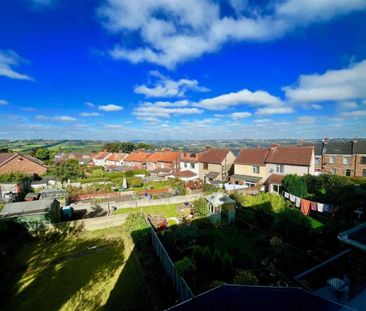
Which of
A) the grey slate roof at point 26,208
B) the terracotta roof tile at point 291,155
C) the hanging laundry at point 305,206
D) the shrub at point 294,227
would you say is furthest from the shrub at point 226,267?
the terracotta roof tile at point 291,155

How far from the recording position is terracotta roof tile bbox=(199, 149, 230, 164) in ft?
122

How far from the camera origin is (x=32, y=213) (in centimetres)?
1634

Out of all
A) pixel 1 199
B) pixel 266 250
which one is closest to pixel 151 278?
pixel 266 250

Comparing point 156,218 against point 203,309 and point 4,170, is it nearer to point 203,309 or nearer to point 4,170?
point 203,309

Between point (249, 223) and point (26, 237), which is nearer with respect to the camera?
point (26, 237)

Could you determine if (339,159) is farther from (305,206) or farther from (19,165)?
(19,165)

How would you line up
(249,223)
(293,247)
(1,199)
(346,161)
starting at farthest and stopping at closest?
(346,161)
(1,199)
(249,223)
(293,247)

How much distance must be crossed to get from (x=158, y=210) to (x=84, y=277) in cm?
1095

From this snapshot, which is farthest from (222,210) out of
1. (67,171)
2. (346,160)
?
(346,160)

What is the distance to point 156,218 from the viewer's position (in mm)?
18531

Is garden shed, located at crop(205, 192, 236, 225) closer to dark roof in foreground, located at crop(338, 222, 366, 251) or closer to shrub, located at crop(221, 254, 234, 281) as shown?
shrub, located at crop(221, 254, 234, 281)

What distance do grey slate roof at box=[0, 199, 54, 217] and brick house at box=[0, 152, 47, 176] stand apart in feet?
86.9

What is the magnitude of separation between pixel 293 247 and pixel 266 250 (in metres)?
1.58

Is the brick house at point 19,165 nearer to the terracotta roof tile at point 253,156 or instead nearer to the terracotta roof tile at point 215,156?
the terracotta roof tile at point 215,156
